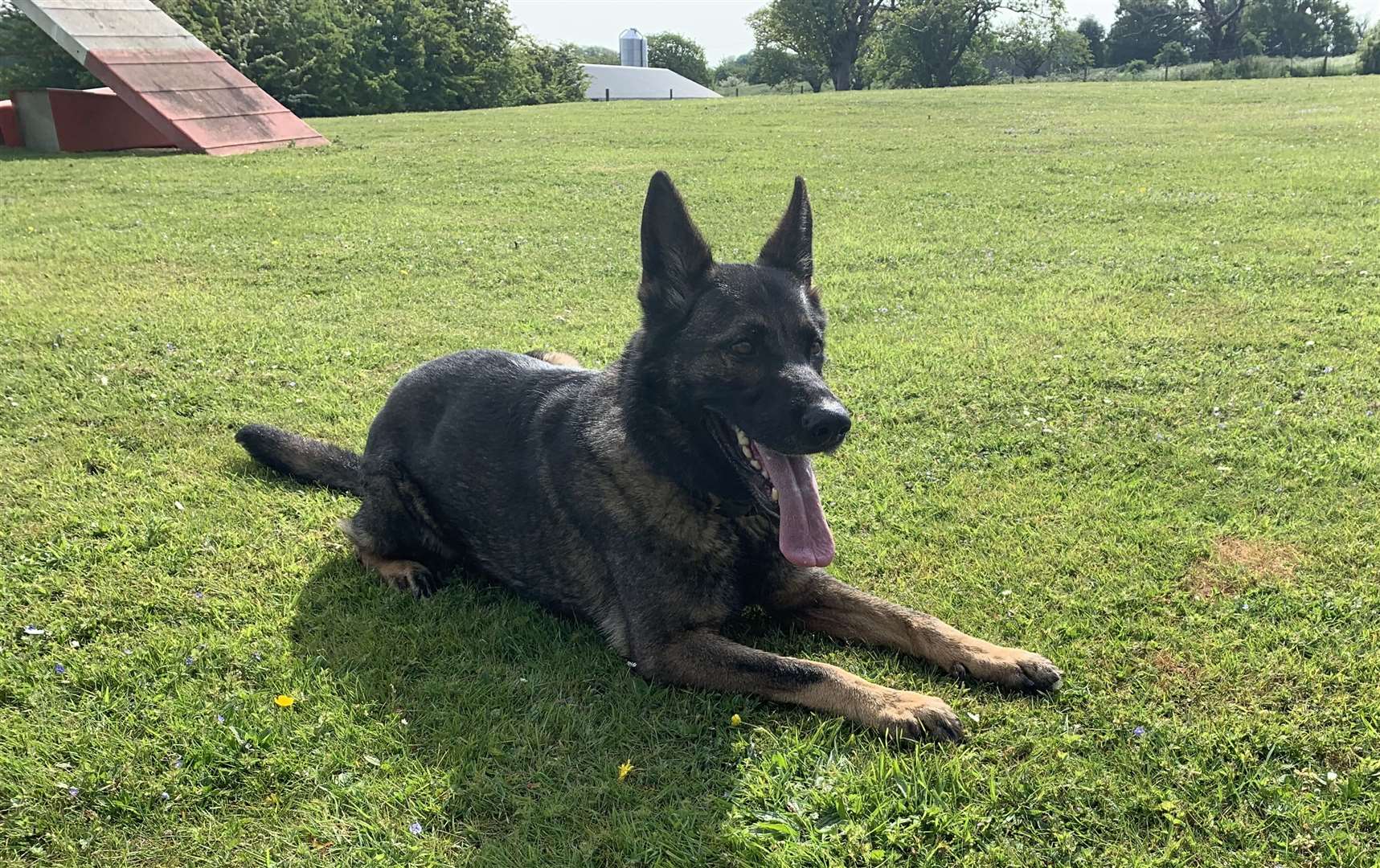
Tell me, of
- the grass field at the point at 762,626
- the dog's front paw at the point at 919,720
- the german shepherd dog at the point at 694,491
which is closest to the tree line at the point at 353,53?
the grass field at the point at 762,626

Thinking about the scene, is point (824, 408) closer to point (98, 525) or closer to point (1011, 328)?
point (98, 525)

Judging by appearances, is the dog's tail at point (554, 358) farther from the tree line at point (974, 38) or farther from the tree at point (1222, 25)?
the tree at point (1222, 25)

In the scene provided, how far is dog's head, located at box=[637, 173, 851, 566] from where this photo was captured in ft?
11.6

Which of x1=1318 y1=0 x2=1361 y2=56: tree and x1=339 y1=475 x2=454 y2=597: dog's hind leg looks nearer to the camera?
x1=339 y1=475 x2=454 y2=597: dog's hind leg

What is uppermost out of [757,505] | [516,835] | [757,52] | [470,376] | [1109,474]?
[757,52]

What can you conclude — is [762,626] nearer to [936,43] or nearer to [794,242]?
[794,242]

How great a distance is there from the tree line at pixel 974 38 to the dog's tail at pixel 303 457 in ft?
238

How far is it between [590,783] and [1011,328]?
6.39m

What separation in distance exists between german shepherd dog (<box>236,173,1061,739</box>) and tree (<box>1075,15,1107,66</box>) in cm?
10335

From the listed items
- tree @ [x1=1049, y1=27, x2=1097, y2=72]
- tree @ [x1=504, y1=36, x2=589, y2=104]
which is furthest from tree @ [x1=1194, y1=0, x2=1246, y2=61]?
tree @ [x1=504, y1=36, x2=589, y2=104]

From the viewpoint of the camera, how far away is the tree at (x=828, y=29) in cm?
7856

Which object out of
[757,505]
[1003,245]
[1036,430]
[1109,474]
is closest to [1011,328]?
[1036,430]

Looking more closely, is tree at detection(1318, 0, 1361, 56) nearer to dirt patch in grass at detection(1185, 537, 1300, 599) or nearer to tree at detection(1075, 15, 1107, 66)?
tree at detection(1075, 15, 1107, 66)

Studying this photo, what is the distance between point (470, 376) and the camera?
475cm
